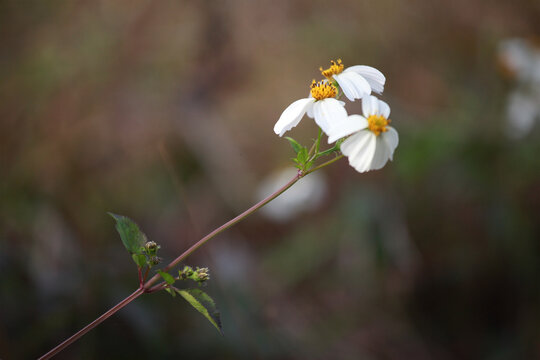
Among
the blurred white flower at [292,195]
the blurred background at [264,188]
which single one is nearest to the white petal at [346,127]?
the blurred background at [264,188]

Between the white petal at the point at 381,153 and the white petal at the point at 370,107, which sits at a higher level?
the white petal at the point at 370,107

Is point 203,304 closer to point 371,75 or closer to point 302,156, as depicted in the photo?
point 302,156

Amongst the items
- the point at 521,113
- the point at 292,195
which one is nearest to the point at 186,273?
the point at 292,195

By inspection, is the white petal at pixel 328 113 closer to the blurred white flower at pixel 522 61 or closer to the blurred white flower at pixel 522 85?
the blurred white flower at pixel 522 85

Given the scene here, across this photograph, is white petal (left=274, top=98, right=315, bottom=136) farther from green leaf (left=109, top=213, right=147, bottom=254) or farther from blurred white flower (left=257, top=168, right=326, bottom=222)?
blurred white flower (left=257, top=168, right=326, bottom=222)

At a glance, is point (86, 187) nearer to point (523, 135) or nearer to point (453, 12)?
point (523, 135)

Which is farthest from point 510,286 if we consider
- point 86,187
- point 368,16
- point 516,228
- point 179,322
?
point 86,187

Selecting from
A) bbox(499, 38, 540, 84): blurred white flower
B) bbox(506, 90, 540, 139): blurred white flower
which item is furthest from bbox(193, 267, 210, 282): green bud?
bbox(499, 38, 540, 84): blurred white flower
